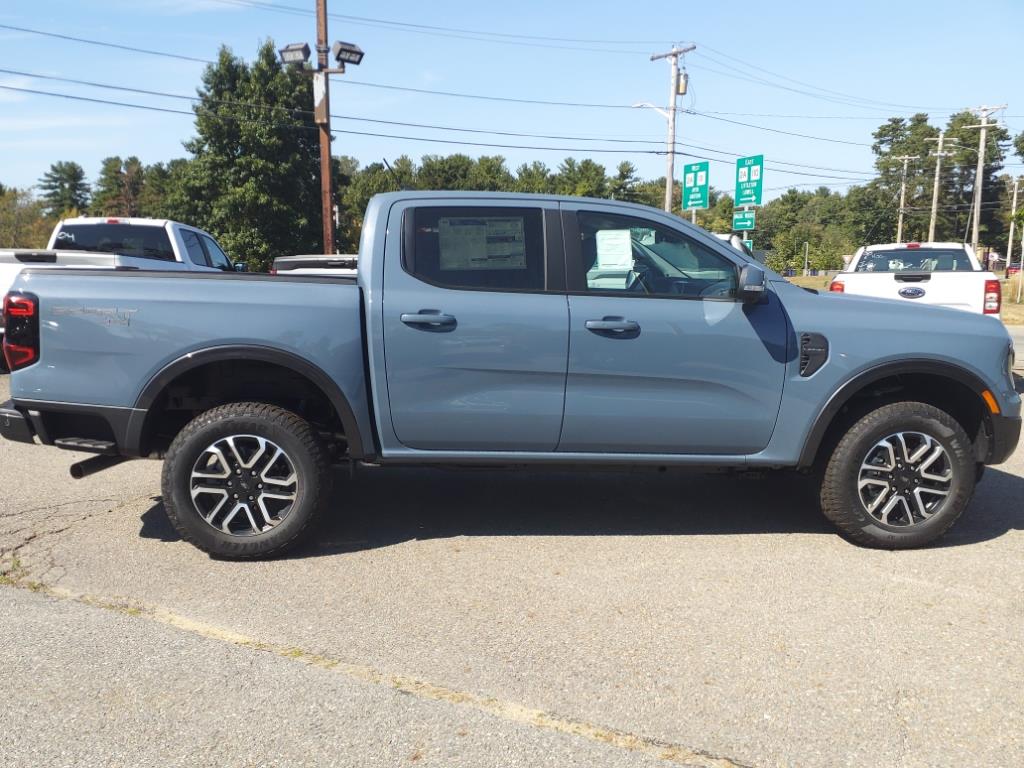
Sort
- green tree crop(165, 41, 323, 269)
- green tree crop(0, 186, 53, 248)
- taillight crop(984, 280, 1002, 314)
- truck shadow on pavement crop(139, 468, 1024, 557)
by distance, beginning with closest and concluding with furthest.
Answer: truck shadow on pavement crop(139, 468, 1024, 557)
taillight crop(984, 280, 1002, 314)
green tree crop(165, 41, 323, 269)
green tree crop(0, 186, 53, 248)

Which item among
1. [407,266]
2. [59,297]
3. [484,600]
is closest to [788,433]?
[484,600]

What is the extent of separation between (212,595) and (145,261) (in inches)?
296

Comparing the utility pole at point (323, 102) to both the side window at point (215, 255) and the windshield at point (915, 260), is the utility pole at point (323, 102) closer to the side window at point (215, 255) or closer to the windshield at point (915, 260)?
Answer: the side window at point (215, 255)

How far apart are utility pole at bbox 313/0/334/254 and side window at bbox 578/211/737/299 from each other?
18504 mm

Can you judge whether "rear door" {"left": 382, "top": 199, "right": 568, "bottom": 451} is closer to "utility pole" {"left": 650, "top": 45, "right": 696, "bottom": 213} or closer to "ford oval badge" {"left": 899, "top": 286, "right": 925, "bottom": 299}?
"ford oval badge" {"left": 899, "top": 286, "right": 925, "bottom": 299}

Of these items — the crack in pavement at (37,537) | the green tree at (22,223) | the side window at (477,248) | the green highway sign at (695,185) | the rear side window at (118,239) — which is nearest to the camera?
the crack in pavement at (37,537)

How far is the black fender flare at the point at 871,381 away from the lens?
448cm

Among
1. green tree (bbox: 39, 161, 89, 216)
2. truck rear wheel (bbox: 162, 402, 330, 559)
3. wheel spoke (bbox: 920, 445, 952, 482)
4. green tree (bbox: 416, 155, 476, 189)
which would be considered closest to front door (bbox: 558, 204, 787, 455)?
wheel spoke (bbox: 920, 445, 952, 482)

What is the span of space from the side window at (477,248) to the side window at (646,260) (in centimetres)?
29

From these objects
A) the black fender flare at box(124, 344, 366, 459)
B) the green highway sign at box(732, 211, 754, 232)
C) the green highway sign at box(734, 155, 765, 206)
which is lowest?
the black fender flare at box(124, 344, 366, 459)

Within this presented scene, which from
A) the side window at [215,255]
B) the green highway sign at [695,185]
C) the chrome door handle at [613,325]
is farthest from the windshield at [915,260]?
the green highway sign at [695,185]

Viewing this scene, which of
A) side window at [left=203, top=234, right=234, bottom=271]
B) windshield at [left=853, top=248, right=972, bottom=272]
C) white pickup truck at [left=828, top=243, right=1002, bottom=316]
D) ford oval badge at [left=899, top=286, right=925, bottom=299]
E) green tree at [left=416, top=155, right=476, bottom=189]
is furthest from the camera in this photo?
green tree at [left=416, top=155, right=476, bottom=189]

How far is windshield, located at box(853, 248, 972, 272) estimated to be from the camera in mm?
11258

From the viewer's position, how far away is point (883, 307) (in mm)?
4605
